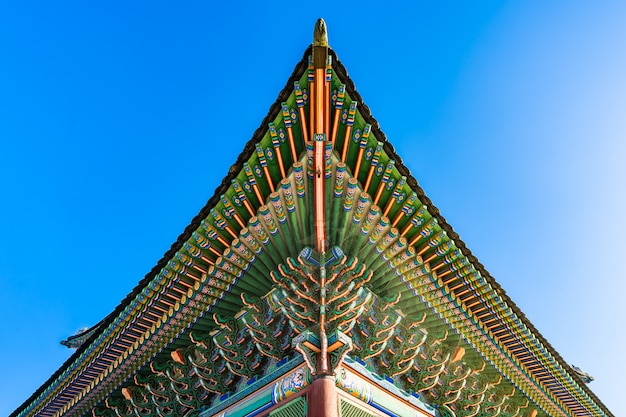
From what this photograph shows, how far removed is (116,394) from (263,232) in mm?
4874

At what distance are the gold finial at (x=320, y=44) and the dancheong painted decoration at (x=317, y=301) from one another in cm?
1

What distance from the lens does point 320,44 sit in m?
5.06

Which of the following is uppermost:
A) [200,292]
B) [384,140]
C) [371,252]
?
[384,140]

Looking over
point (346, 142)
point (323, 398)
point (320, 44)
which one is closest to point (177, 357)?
point (323, 398)

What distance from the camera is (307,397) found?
5.68 metres

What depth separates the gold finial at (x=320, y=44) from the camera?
5047 millimetres

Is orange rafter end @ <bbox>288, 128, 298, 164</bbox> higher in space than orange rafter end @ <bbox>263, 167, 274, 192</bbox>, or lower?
higher

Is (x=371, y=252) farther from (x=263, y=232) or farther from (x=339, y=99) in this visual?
(x=339, y=99)

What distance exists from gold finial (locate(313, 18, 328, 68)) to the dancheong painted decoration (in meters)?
0.01

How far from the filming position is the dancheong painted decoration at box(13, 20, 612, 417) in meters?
5.68

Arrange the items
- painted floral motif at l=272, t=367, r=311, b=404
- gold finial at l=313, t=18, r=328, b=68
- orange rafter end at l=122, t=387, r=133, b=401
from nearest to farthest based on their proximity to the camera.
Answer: gold finial at l=313, t=18, r=328, b=68 → painted floral motif at l=272, t=367, r=311, b=404 → orange rafter end at l=122, t=387, r=133, b=401

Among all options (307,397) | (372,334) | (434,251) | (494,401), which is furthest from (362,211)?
(494,401)

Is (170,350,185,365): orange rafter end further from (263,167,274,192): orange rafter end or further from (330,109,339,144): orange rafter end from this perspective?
(330,109,339,144): orange rafter end

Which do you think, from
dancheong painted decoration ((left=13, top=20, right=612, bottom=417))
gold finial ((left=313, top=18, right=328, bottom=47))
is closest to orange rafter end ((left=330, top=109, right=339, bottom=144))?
dancheong painted decoration ((left=13, top=20, right=612, bottom=417))
